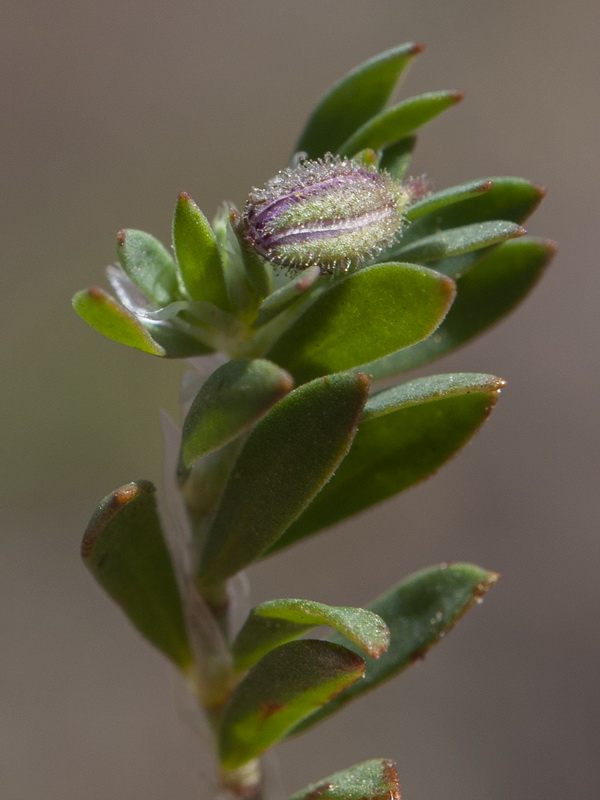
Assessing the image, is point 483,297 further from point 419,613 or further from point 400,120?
point 419,613

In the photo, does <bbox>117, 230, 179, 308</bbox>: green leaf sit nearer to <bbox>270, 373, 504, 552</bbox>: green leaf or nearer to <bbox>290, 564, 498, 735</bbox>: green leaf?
<bbox>270, 373, 504, 552</bbox>: green leaf

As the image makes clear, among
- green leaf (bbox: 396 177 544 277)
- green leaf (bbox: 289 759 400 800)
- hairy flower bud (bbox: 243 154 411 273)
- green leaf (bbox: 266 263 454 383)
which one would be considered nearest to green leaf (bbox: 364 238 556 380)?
green leaf (bbox: 396 177 544 277)

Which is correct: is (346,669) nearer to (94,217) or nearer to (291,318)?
(291,318)

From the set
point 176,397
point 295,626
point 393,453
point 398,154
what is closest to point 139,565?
point 295,626

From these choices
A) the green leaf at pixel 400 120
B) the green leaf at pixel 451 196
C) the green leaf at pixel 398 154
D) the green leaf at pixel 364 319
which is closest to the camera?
the green leaf at pixel 364 319

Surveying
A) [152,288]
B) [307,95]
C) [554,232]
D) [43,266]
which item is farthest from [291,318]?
[307,95]

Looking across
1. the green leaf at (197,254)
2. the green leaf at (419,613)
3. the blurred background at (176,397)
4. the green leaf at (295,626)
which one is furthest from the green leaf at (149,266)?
the blurred background at (176,397)

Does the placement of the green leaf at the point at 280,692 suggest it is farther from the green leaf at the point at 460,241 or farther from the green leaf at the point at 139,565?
the green leaf at the point at 460,241
